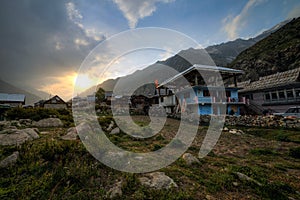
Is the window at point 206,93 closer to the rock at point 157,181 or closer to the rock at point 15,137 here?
the rock at point 157,181

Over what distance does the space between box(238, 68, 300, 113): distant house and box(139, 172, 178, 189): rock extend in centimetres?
2772

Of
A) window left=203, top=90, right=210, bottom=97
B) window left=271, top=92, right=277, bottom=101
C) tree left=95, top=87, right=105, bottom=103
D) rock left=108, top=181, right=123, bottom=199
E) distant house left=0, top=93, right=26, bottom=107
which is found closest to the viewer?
rock left=108, top=181, right=123, bottom=199

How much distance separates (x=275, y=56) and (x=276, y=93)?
28.6 m

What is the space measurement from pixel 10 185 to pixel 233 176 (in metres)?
5.67

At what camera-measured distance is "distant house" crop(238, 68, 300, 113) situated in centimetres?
2169

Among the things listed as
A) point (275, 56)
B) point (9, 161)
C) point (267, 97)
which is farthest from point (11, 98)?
point (275, 56)

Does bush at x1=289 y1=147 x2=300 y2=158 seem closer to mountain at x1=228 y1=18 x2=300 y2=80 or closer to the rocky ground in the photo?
the rocky ground

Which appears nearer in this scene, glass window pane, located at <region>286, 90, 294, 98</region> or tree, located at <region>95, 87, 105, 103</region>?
glass window pane, located at <region>286, 90, 294, 98</region>

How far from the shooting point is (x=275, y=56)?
43.2 m

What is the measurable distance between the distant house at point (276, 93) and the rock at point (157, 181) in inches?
1091

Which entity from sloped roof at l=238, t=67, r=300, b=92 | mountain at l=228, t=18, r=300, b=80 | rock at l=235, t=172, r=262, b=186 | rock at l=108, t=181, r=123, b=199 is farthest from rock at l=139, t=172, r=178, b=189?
mountain at l=228, t=18, r=300, b=80

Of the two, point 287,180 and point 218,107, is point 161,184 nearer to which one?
point 287,180

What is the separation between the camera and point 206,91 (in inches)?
912

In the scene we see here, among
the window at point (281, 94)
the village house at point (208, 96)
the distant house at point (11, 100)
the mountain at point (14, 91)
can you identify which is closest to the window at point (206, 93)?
the village house at point (208, 96)
